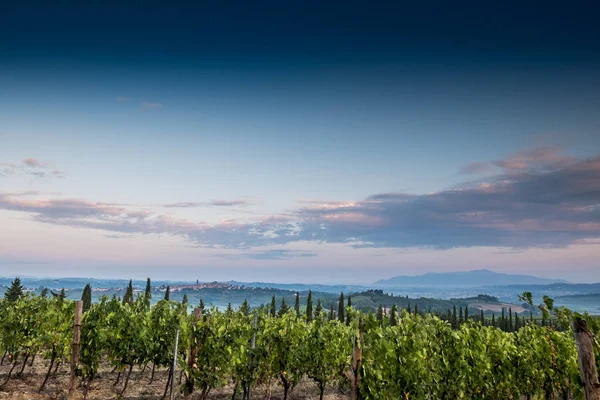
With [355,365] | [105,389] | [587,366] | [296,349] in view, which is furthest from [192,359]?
[587,366]

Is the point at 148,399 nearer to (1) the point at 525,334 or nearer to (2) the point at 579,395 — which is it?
(2) the point at 579,395

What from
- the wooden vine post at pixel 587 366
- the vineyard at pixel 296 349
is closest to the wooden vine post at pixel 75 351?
the vineyard at pixel 296 349

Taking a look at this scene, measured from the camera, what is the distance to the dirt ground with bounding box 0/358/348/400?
47.7ft

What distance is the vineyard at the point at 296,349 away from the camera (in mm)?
10320

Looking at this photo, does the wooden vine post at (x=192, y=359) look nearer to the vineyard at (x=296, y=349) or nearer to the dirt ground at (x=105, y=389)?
the vineyard at (x=296, y=349)

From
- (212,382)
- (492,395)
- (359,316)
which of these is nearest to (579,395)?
(359,316)

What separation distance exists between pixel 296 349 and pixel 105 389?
857 centimetres

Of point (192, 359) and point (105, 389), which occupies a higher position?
point (192, 359)

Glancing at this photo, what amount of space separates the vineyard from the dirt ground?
0.18m

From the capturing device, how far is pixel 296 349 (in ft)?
49.2

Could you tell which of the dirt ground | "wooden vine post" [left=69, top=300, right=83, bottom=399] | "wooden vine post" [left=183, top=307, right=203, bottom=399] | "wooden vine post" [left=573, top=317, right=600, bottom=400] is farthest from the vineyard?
"wooden vine post" [left=573, top=317, right=600, bottom=400]

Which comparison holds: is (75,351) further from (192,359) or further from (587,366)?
(587,366)

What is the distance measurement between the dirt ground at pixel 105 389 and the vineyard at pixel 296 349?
185 mm

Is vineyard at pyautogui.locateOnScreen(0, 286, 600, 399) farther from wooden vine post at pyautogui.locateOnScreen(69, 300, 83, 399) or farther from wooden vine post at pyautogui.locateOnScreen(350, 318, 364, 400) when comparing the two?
wooden vine post at pyautogui.locateOnScreen(69, 300, 83, 399)
